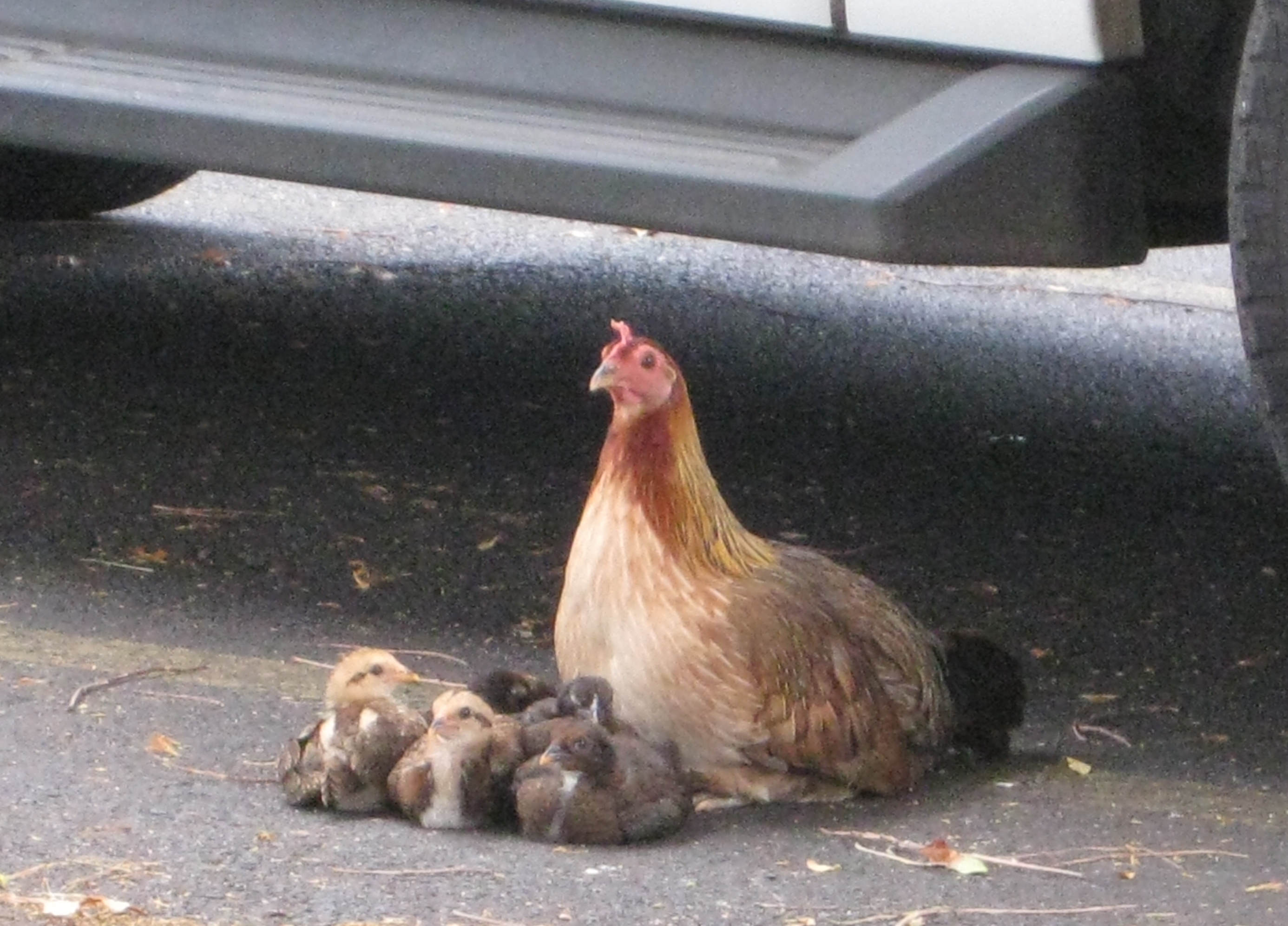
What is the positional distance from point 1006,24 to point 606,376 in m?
0.87

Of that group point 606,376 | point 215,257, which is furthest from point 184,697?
point 215,257

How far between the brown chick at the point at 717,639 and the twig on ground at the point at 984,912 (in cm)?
55

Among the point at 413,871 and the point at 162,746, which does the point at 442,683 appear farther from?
the point at 413,871

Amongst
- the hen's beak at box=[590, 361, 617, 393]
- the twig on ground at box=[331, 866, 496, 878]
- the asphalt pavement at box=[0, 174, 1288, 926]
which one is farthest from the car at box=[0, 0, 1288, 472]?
the twig on ground at box=[331, 866, 496, 878]

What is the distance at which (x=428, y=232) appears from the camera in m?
7.68

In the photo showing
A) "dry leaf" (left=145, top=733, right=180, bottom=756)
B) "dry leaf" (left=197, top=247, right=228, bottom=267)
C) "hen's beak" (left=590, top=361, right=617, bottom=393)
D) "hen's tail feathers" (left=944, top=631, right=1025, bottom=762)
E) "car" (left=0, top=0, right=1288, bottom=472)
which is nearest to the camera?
"car" (left=0, top=0, right=1288, bottom=472)

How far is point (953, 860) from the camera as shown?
3.03m

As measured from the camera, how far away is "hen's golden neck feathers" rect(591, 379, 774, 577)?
3.53 m

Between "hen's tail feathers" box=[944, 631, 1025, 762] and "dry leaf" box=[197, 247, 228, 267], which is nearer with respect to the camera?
"hen's tail feathers" box=[944, 631, 1025, 762]

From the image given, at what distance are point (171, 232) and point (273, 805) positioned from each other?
444cm

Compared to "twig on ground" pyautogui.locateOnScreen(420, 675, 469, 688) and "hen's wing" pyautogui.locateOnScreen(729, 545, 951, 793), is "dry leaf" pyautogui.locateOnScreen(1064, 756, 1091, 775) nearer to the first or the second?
"hen's wing" pyautogui.locateOnScreen(729, 545, 951, 793)

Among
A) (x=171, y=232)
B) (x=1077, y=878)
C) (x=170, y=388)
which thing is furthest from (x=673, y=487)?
(x=171, y=232)

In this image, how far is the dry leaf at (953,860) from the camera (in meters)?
3.01

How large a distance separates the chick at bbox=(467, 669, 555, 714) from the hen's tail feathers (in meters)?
0.72
